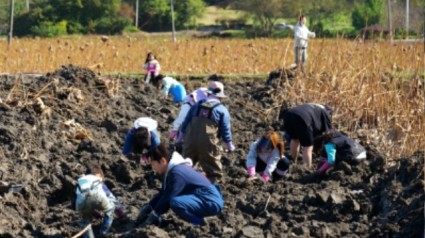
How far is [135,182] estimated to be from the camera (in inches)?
491

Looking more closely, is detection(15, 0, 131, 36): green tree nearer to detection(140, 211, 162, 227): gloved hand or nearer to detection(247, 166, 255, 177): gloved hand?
detection(247, 166, 255, 177): gloved hand

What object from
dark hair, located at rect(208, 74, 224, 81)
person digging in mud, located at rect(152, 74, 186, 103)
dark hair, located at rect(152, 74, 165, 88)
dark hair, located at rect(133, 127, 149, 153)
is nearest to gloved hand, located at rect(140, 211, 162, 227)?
dark hair, located at rect(133, 127, 149, 153)

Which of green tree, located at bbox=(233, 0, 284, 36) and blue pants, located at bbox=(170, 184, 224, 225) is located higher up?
green tree, located at bbox=(233, 0, 284, 36)

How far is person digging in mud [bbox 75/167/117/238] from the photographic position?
989cm

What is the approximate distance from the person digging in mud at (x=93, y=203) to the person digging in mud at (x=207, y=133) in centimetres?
222

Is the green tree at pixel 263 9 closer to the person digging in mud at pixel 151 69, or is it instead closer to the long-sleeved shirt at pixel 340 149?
the person digging in mud at pixel 151 69

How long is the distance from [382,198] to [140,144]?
8.78 feet

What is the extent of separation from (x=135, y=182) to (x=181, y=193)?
283cm

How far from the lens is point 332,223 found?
9914 millimetres

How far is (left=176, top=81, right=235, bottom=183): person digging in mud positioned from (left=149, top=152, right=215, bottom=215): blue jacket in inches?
87.7

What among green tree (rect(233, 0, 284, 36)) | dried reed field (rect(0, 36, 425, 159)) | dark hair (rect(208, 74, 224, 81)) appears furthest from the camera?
green tree (rect(233, 0, 284, 36))

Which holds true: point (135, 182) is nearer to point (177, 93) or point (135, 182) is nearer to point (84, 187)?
point (84, 187)

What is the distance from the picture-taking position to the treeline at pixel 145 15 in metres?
58.1

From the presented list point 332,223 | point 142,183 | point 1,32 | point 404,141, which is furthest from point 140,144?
point 1,32
